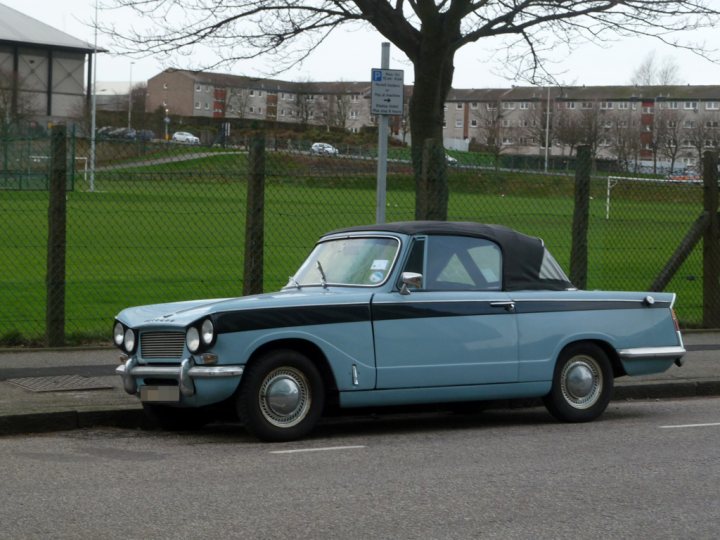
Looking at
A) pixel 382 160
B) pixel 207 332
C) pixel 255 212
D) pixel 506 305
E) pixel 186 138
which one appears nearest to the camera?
pixel 207 332

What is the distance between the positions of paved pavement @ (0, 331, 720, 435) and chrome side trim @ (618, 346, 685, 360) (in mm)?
1264

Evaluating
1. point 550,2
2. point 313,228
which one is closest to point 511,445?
point 550,2

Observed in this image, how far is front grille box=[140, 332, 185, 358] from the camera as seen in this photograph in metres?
8.35

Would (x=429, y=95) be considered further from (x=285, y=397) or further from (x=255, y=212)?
(x=285, y=397)

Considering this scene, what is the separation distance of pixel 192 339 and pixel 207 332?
0.44 ft

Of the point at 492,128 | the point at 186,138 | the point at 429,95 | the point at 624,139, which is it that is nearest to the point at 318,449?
the point at 429,95

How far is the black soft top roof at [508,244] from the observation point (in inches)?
368

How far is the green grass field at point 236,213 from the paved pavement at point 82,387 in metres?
1.16

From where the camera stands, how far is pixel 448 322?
8.92 metres

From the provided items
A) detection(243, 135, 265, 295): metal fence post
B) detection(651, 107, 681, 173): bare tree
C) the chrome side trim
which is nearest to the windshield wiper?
the chrome side trim

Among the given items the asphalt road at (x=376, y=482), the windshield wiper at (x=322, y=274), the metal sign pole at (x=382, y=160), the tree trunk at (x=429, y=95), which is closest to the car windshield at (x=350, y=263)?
the windshield wiper at (x=322, y=274)

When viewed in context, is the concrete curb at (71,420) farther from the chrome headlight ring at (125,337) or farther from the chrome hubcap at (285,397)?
the chrome hubcap at (285,397)

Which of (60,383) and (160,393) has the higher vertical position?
(160,393)

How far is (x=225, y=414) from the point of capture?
911cm
